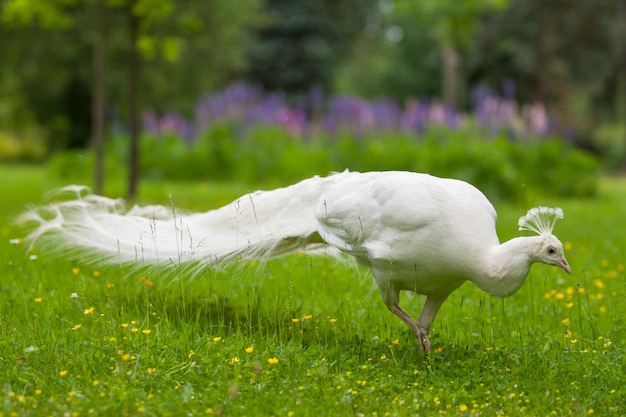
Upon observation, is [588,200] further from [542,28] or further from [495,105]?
[542,28]

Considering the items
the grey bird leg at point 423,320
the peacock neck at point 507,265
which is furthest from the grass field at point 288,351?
the peacock neck at point 507,265

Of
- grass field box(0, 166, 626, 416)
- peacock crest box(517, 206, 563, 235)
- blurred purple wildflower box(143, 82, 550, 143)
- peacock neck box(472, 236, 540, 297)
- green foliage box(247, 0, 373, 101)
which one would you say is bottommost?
grass field box(0, 166, 626, 416)

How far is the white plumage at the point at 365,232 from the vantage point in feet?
13.8

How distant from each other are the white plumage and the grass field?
224 millimetres

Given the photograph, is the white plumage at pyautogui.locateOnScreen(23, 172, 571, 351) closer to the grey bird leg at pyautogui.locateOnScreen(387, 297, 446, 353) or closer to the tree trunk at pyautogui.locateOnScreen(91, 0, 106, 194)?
the grey bird leg at pyautogui.locateOnScreen(387, 297, 446, 353)

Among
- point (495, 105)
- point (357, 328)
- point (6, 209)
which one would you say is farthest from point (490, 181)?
point (357, 328)

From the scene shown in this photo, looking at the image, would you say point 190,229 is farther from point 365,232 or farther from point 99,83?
point 99,83

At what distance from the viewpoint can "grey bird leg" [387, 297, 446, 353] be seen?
15.0ft

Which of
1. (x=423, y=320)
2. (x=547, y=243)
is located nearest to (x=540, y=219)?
(x=547, y=243)

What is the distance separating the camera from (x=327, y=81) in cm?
3203

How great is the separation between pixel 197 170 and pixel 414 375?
39.6 feet

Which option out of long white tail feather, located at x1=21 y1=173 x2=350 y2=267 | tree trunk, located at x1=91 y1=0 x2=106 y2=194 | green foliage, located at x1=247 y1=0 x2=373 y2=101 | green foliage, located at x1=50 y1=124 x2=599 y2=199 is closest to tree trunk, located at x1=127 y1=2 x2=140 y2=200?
tree trunk, located at x1=91 y1=0 x2=106 y2=194

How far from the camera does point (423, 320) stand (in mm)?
4691

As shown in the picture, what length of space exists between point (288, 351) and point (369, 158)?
944cm
